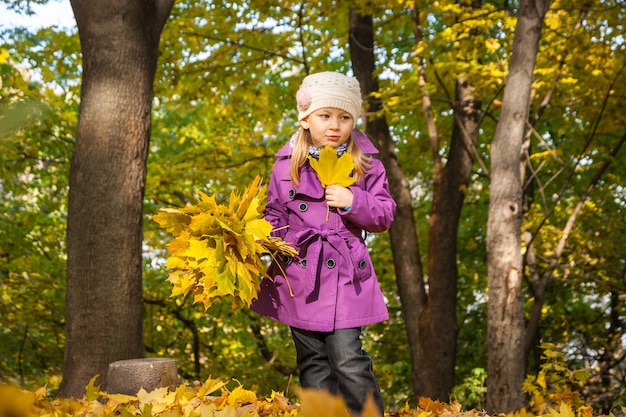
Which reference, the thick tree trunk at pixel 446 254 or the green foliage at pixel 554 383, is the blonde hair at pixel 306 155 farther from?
the thick tree trunk at pixel 446 254

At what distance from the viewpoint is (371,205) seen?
300 cm

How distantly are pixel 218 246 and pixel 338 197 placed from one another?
58 cm

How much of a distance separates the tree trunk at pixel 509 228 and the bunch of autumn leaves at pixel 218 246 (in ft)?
9.60

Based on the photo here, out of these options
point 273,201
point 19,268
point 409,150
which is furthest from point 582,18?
point 19,268

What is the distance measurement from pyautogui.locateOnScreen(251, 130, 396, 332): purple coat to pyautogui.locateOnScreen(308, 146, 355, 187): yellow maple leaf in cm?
13

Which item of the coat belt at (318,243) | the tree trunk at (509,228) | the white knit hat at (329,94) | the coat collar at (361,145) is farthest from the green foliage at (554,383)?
the white knit hat at (329,94)

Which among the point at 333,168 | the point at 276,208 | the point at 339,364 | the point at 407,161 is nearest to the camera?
the point at 333,168

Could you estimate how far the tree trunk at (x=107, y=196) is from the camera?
3889 mm

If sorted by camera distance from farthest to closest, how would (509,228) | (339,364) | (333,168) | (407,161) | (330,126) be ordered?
1. (407,161)
2. (509,228)
3. (330,126)
4. (339,364)
5. (333,168)

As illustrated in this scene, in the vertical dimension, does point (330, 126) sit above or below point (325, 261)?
above

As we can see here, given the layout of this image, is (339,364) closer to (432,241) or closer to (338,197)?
Answer: (338,197)

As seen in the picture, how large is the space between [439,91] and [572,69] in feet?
5.62

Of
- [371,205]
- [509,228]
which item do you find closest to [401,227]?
[509,228]

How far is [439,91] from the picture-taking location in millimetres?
9211
